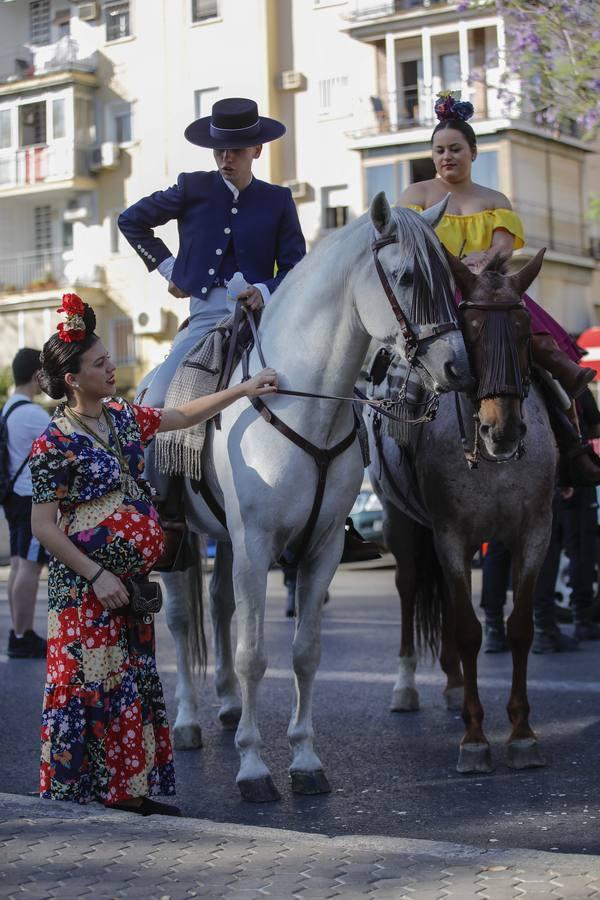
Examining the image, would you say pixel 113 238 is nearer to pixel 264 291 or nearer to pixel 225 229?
pixel 225 229

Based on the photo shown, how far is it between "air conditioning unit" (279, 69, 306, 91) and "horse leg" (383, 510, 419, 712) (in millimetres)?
38986

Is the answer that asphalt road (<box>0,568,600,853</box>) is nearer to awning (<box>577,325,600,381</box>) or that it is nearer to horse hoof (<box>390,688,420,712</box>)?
horse hoof (<box>390,688,420,712</box>)

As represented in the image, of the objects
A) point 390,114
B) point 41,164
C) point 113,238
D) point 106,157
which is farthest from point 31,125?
point 390,114

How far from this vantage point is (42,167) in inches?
2101

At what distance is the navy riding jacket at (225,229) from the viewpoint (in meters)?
8.26

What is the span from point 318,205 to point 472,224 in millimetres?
39102

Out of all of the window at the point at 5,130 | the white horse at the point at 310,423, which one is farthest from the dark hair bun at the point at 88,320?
the window at the point at 5,130

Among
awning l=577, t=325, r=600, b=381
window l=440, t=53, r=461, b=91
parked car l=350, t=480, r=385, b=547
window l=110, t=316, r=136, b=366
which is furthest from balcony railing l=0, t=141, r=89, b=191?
awning l=577, t=325, r=600, b=381

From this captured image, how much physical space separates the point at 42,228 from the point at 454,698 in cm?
4767

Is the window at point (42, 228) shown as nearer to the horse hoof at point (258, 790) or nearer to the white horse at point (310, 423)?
the white horse at point (310, 423)

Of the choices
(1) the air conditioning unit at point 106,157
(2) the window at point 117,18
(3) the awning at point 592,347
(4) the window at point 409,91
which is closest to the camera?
(3) the awning at point 592,347

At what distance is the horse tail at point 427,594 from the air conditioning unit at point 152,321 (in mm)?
40097

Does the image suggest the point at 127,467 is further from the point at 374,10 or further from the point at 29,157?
the point at 29,157

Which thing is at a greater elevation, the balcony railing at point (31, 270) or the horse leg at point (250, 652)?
the balcony railing at point (31, 270)
